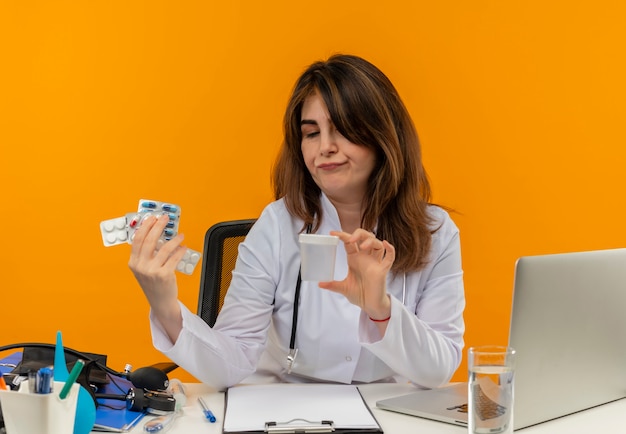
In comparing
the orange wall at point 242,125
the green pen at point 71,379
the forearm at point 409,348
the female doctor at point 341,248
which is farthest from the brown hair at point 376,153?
the orange wall at point 242,125

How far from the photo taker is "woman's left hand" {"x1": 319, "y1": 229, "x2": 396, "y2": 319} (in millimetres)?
1847

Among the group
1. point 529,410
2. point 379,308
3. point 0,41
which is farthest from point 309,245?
point 0,41

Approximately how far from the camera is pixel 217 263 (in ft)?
8.03

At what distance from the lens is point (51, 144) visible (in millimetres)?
3596

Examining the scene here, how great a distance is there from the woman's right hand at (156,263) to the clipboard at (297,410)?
248 millimetres

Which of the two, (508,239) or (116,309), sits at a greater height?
(508,239)

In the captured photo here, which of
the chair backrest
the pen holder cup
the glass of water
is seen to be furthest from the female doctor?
the pen holder cup

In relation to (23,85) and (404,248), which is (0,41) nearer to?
(23,85)

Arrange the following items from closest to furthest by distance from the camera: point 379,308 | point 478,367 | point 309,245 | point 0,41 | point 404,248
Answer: point 478,367, point 309,245, point 379,308, point 404,248, point 0,41

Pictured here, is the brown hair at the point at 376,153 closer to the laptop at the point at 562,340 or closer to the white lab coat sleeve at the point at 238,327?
the white lab coat sleeve at the point at 238,327

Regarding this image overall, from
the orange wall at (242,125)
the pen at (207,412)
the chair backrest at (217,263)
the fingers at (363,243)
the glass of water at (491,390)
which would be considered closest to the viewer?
the glass of water at (491,390)

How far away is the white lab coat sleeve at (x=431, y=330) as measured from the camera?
1.90 m

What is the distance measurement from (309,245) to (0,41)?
7.88 ft

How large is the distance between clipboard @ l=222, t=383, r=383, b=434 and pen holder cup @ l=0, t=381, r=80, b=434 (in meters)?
0.35
